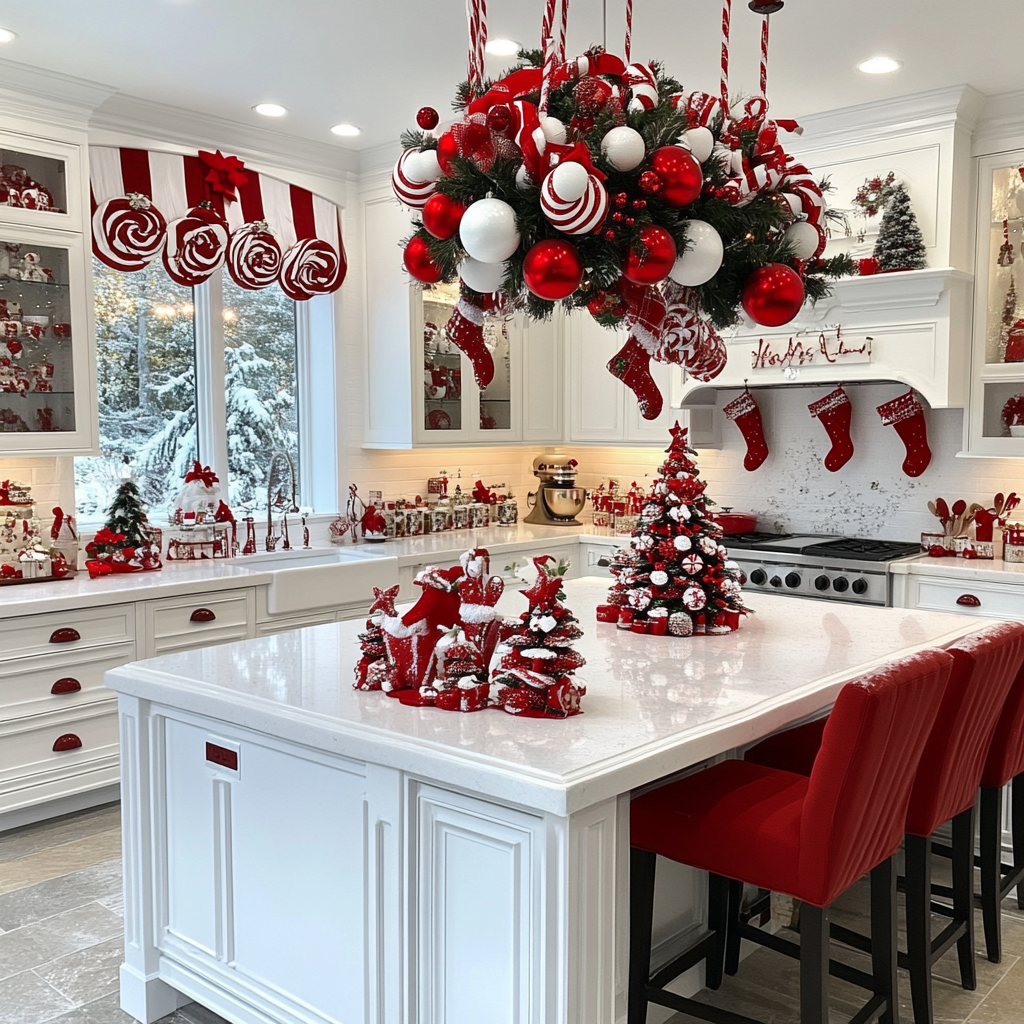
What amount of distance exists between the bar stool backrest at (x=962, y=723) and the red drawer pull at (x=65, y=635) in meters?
2.94

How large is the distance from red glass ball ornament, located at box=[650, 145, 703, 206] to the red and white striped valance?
3148mm

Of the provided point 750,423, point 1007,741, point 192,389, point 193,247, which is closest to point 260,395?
point 192,389

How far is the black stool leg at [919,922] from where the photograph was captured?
2.57 meters

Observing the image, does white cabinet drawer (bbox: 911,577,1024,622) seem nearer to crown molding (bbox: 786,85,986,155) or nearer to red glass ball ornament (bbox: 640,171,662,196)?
crown molding (bbox: 786,85,986,155)

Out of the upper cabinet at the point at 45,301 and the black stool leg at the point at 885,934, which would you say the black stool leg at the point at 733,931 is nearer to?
the black stool leg at the point at 885,934

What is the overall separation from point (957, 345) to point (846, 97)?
3.80 feet

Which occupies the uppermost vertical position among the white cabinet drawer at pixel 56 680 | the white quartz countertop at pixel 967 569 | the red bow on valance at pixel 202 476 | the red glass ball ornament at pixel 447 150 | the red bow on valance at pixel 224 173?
the red bow on valance at pixel 224 173

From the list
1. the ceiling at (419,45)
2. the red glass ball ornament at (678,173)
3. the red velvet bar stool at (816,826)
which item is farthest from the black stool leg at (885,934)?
the ceiling at (419,45)

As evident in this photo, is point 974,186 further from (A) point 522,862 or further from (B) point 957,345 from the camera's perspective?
(A) point 522,862

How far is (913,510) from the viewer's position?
16.2 feet

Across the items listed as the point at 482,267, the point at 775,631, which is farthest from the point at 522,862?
the point at 775,631

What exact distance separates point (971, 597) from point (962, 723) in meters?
1.89

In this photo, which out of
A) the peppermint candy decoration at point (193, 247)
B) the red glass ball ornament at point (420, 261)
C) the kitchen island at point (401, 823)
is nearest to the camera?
the kitchen island at point (401, 823)

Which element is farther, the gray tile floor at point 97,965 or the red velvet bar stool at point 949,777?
the gray tile floor at point 97,965
